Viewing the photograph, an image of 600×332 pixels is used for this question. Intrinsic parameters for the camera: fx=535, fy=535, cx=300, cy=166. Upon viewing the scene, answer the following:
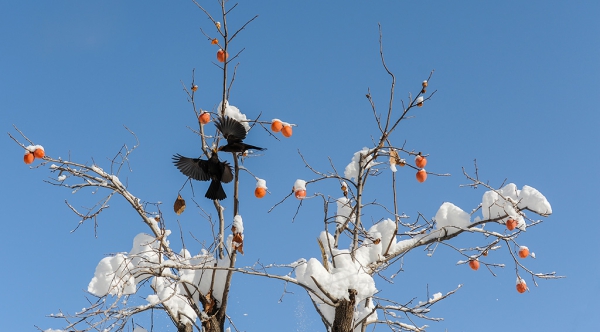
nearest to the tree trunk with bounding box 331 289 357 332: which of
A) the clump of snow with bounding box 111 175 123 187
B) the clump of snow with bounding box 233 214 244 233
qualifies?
the clump of snow with bounding box 233 214 244 233

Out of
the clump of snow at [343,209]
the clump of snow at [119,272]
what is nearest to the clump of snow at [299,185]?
the clump of snow at [343,209]

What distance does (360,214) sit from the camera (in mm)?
3998

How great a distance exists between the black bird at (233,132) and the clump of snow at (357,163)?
75cm

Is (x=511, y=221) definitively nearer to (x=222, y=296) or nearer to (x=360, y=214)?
(x=360, y=214)

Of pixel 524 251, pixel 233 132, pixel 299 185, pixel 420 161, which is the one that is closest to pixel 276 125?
pixel 233 132

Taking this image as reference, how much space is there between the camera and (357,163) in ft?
13.8

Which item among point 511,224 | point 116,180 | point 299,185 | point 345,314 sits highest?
point 116,180

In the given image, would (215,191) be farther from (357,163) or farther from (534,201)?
(534,201)

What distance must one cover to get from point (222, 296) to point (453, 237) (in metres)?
1.94

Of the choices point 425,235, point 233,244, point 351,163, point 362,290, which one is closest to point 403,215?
point 425,235

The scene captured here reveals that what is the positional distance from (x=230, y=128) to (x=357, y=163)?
40.7 inches

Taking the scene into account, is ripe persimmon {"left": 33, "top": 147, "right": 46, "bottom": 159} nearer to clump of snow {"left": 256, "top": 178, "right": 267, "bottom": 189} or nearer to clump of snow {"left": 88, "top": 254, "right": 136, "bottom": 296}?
clump of snow {"left": 88, "top": 254, "right": 136, "bottom": 296}

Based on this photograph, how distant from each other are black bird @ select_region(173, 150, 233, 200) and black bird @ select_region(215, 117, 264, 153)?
222mm

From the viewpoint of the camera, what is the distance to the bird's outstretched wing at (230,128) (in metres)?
3.89
